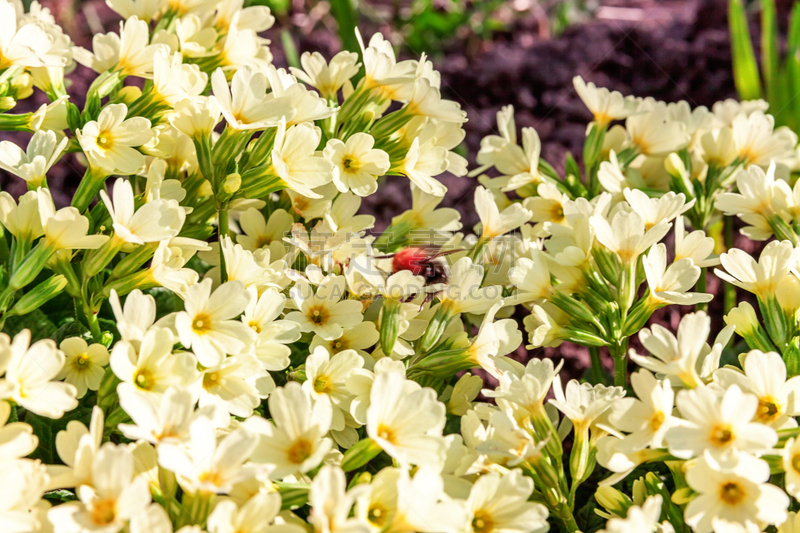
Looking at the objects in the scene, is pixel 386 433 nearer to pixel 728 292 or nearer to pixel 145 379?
pixel 145 379

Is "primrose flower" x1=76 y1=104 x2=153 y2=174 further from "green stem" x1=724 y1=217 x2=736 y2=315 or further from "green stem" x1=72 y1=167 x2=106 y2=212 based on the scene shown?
"green stem" x1=724 y1=217 x2=736 y2=315

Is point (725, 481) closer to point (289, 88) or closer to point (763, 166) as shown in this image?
point (289, 88)

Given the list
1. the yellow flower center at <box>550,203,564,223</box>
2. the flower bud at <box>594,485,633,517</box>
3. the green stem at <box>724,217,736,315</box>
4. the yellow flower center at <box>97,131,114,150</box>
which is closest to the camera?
the flower bud at <box>594,485,633,517</box>

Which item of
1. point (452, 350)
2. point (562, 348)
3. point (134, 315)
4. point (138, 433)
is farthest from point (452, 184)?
point (138, 433)

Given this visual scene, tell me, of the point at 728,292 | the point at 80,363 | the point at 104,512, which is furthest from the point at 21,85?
the point at 728,292

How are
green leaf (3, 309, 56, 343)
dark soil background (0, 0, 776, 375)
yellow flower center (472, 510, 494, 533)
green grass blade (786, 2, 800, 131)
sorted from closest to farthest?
yellow flower center (472, 510, 494, 533) < green leaf (3, 309, 56, 343) < green grass blade (786, 2, 800, 131) < dark soil background (0, 0, 776, 375)

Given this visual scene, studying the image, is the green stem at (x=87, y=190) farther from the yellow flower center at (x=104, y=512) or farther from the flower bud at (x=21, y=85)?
the yellow flower center at (x=104, y=512)

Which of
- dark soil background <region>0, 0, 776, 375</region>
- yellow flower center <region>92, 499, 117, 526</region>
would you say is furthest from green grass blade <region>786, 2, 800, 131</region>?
yellow flower center <region>92, 499, 117, 526</region>
